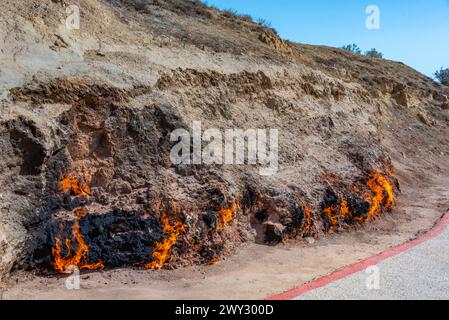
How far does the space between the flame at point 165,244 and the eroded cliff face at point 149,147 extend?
0.02m

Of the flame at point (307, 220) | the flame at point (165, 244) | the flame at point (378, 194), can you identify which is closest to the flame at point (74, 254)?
the flame at point (165, 244)

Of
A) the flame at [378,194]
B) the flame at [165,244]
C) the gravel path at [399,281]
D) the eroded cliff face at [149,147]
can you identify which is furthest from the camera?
the flame at [378,194]

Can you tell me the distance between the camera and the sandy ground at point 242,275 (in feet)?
21.8

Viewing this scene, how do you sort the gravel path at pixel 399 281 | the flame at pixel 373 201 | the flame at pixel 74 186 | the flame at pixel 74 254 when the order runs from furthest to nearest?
the flame at pixel 373 201
the flame at pixel 74 186
the flame at pixel 74 254
the gravel path at pixel 399 281

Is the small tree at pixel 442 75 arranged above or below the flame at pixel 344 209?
above

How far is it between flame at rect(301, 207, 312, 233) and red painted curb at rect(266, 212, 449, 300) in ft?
4.88

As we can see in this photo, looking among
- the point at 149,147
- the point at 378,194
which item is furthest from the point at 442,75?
the point at 149,147

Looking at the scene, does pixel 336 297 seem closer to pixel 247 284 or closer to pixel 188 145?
pixel 247 284

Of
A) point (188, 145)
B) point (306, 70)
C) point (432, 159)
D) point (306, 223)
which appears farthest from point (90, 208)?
point (432, 159)

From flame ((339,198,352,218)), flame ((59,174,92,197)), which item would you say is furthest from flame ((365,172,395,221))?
flame ((59,174,92,197))

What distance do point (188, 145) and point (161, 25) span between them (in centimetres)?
442

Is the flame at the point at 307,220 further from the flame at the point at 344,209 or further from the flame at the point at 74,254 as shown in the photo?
the flame at the point at 74,254

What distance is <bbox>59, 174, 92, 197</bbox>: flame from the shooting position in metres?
7.47

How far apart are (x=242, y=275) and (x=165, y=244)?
4.21 ft
